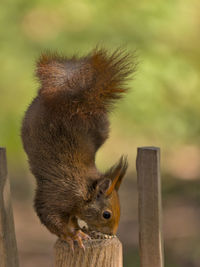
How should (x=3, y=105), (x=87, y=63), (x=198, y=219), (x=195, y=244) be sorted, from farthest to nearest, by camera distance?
1. (x=198, y=219)
2. (x=195, y=244)
3. (x=3, y=105)
4. (x=87, y=63)

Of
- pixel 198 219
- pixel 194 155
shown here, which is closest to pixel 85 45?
pixel 194 155

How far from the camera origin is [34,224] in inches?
198

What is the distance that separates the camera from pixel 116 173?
2.10 metres

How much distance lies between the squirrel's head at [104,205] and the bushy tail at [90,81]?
8.6 inches

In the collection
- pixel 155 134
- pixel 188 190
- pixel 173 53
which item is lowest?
pixel 188 190

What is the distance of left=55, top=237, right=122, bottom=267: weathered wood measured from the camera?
2.07 metres

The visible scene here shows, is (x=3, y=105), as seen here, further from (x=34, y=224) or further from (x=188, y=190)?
(x=188, y=190)

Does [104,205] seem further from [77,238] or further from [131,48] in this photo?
[131,48]

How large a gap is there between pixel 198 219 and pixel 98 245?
314 centimetres

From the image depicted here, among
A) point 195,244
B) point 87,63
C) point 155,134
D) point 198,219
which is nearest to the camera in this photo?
point 87,63

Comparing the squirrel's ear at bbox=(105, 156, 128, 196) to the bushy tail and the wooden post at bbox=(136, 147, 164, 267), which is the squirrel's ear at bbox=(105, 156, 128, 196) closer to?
the wooden post at bbox=(136, 147, 164, 267)

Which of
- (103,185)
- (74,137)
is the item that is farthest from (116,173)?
(74,137)

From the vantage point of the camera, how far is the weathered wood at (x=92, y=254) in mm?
2070

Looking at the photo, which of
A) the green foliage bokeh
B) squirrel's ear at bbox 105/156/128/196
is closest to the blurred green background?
the green foliage bokeh
